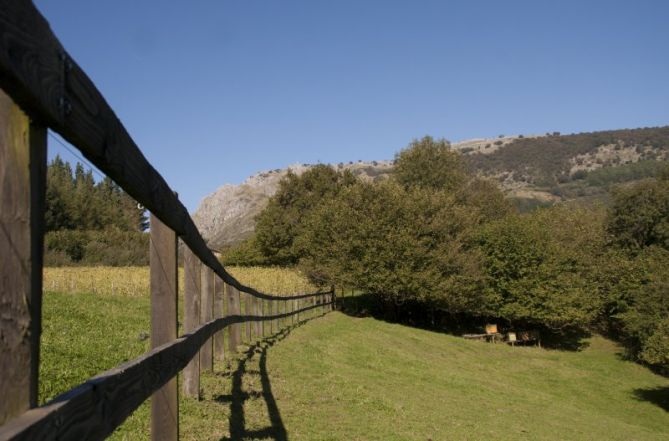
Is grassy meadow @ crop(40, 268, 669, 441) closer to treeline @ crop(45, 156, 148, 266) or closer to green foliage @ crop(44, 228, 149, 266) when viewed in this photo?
treeline @ crop(45, 156, 148, 266)

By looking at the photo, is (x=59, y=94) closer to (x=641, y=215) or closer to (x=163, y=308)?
(x=163, y=308)

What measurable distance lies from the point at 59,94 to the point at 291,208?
2349 inches

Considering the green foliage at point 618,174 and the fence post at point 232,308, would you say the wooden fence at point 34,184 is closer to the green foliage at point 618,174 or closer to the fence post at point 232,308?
the fence post at point 232,308

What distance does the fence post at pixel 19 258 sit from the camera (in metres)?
1.59

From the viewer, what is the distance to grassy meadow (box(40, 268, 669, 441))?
22.9 ft

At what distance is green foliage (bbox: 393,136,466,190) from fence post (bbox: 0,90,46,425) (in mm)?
58487

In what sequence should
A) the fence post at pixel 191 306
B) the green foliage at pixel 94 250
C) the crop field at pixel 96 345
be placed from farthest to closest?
the green foliage at pixel 94 250, the fence post at pixel 191 306, the crop field at pixel 96 345

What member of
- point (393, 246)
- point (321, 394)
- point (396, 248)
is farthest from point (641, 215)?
point (321, 394)

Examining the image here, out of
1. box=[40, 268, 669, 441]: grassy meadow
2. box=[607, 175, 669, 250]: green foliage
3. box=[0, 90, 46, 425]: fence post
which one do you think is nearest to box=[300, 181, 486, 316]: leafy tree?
box=[40, 268, 669, 441]: grassy meadow

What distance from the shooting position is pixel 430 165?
61.1 meters

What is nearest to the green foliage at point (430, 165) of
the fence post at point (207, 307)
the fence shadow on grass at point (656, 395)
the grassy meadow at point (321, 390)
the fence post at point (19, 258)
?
the fence shadow on grass at point (656, 395)

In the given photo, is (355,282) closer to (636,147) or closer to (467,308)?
(467,308)

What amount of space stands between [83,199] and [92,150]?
78830mm

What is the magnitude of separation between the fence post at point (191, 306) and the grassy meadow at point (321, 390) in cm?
24
